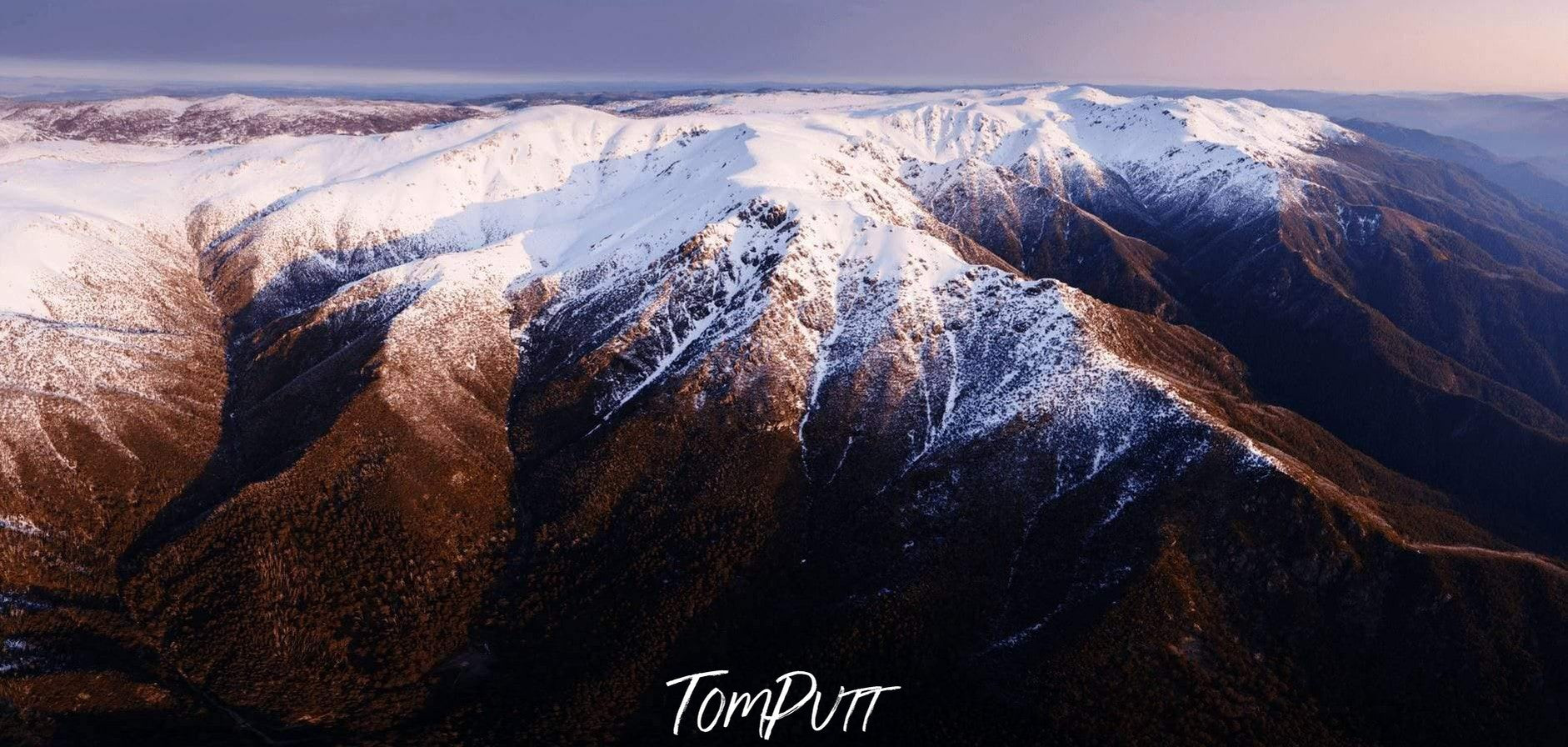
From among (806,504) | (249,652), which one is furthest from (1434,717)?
(249,652)

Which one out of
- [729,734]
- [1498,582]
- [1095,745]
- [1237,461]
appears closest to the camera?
[1095,745]

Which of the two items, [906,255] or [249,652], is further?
[906,255]

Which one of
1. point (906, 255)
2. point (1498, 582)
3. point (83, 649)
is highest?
Result: point (906, 255)

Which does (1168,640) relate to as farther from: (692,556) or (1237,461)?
(692,556)

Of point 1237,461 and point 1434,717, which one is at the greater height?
point 1237,461

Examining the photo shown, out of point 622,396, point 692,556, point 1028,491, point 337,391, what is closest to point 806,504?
point 692,556

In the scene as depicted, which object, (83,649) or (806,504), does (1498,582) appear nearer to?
(806,504)

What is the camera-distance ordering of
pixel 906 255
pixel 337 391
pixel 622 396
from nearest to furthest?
pixel 337 391 < pixel 622 396 < pixel 906 255
